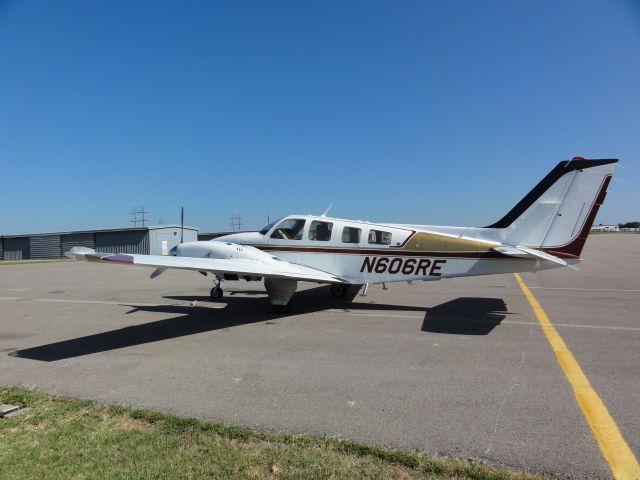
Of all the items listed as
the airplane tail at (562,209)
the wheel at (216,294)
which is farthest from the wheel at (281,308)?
the airplane tail at (562,209)

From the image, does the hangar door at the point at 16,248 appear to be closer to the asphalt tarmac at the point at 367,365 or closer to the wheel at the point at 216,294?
the asphalt tarmac at the point at 367,365

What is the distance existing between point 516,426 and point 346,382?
2083mm

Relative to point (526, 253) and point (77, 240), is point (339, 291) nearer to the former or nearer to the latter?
point (526, 253)

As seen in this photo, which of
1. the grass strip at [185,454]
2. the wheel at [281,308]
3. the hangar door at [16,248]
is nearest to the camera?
the grass strip at [185,454]

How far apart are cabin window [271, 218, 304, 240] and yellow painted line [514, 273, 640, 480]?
6.49 meters

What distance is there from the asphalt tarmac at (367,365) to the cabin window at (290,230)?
1966mm

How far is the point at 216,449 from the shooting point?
3.69 m

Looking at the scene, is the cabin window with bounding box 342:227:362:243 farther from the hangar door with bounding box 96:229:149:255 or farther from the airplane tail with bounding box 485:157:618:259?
the hangar door with bounding box 96:229:149:255

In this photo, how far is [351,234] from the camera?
10734 mm

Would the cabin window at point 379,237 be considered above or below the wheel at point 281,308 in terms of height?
above

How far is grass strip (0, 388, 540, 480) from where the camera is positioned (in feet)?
10.9

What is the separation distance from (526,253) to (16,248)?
5626 centimetres

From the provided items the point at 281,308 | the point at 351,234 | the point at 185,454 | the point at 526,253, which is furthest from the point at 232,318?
the point at 526,253

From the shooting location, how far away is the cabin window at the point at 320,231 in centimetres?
1093
